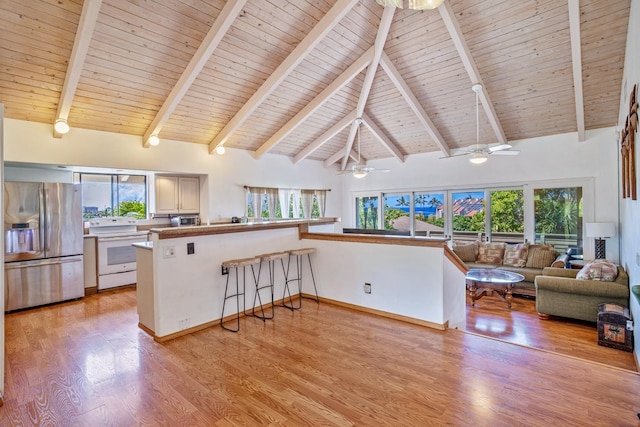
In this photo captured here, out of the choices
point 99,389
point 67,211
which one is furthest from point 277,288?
point 67,211

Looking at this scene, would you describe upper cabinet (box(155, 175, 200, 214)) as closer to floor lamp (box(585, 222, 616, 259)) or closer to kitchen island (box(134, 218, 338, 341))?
kitchen island (box(134, 218, 338, 341))

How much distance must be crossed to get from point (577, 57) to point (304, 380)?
17.0 feet

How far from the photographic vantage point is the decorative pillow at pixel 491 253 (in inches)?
254

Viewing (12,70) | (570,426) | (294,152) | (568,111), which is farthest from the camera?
(294,152)

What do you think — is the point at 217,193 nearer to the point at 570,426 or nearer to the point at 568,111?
the point at 570,426

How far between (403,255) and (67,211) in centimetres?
505

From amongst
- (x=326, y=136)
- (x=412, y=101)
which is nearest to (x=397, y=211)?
(x=326, y=136)

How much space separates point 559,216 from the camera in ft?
20.6

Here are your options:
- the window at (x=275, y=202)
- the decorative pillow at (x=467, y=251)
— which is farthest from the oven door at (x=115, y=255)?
the decorative pillow at (x=467, y=251)

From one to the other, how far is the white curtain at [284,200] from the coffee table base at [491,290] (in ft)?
15.0

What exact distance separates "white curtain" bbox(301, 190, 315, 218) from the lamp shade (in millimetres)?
5760

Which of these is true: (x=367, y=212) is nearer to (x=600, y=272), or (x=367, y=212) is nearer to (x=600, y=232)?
(x=600, y=232)

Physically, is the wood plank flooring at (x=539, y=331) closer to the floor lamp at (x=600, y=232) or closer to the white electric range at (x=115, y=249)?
the floor lamp at (x=600, y=232)

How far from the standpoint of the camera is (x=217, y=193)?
6.68 meters
